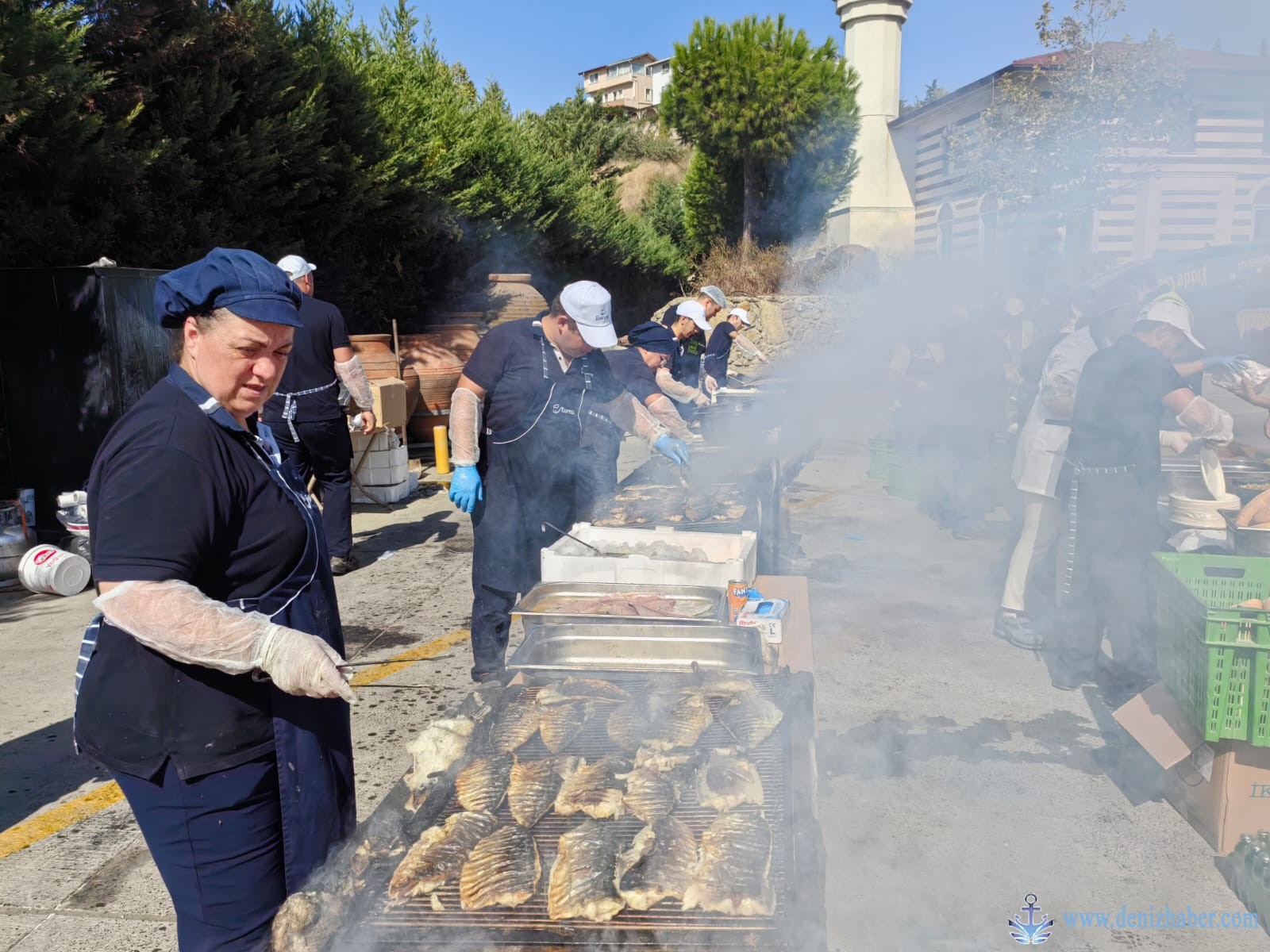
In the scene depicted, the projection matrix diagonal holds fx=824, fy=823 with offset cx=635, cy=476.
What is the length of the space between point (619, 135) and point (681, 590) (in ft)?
80.9

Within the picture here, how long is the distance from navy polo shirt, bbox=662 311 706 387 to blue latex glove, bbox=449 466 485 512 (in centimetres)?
473

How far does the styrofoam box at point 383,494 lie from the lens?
8859 mm

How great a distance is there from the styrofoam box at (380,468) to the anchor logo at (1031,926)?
7350mm

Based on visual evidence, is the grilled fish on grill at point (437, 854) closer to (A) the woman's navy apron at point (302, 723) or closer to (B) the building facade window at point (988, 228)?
(A) the woman's navy apron at point (302, 723)

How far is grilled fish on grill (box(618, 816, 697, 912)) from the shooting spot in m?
1.74

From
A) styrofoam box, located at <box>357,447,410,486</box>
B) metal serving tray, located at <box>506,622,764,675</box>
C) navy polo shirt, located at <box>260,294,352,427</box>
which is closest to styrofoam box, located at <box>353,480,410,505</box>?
styrofoam box, located at <box>357,447,410,486</box>

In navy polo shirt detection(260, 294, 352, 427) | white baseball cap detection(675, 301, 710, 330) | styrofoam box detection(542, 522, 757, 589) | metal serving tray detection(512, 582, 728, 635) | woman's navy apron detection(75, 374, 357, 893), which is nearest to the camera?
woman's navy apron detection(75, 374, 357, 893)

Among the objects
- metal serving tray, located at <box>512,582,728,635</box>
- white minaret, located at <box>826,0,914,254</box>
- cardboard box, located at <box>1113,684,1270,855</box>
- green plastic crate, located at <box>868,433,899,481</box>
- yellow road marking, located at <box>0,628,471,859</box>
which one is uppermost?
white minaret, located at <box>826,0,914,254</box>

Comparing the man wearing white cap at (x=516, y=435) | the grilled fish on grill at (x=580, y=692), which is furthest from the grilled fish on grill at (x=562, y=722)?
the man wearing white cap at (x=516, y=435)

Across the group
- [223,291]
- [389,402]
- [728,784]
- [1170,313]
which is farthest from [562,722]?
[389,402]

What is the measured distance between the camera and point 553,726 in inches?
92.4

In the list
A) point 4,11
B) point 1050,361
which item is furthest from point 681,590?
point 4,11

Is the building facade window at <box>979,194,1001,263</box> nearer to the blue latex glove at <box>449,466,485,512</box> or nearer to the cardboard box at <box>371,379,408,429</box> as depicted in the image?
the cardboard box at <box>371,379,408,429</box>

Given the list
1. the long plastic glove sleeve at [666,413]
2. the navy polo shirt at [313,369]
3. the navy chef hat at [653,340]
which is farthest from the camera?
the navy chef hat at [653,340]
